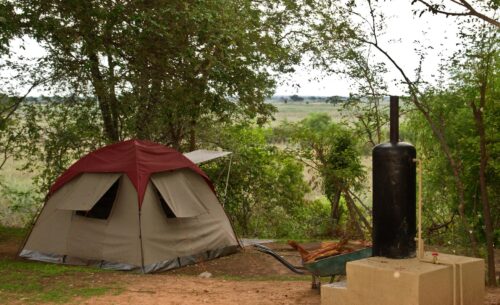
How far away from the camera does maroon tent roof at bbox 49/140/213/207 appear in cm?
880

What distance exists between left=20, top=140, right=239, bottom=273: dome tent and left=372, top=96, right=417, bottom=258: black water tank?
4.27m

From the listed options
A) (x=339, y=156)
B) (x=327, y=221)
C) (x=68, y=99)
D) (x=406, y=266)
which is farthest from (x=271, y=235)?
(x=406, y=266)

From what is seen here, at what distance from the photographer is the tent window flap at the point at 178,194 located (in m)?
8.88

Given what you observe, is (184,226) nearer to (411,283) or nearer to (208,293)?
(208,293)

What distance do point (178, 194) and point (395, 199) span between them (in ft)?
15.8

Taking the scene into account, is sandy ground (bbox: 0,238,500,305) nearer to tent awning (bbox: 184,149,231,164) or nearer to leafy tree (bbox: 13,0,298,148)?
tent awning (bbox: 184,149,231,164)

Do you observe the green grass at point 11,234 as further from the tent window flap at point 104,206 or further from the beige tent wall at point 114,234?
the tent window flap at point 104,206

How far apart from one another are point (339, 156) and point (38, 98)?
6594 mm

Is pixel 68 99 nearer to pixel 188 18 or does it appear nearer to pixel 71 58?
pixel 71 58

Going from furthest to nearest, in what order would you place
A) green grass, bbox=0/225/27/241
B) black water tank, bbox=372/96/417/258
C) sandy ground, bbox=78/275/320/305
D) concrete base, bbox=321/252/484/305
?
1. green grass, bbox=0/225/27/241
2. sandy ground, bbox=78/275/320/305
3. black water tank, bbox=372/96/417/258
4. concrete base, bbox=321/252/484/305

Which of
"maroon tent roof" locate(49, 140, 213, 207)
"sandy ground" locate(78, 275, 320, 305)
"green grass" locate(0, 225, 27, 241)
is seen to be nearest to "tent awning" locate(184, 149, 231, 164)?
"maroon tent roof" locate(49, 140, 213, 207)

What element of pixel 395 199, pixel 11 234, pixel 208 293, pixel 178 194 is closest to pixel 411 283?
pixel 395 199

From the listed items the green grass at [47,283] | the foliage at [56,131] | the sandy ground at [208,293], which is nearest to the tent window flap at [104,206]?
the green grass at [47,283]

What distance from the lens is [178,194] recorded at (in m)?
9.20
